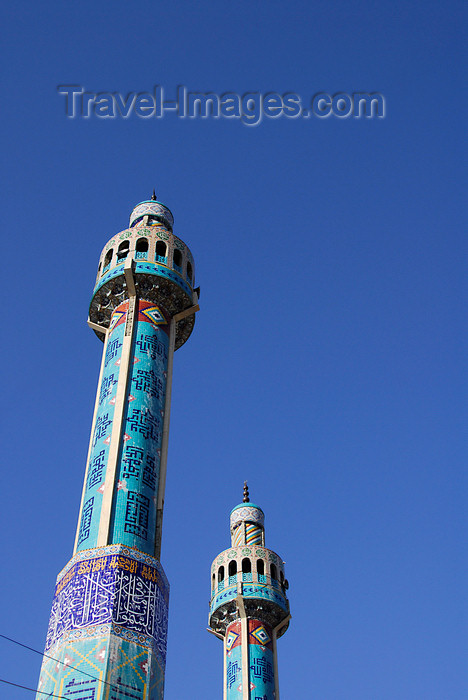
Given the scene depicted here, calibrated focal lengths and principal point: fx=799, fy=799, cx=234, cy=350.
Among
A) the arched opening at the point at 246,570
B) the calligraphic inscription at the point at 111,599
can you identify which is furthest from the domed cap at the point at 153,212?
the arched opening at the point at 246,570

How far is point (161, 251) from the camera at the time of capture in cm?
1917

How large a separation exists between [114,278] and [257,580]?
12.0m

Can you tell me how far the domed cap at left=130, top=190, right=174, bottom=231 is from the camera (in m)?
21.1

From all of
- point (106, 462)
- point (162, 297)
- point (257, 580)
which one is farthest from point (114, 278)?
point (257, 580)

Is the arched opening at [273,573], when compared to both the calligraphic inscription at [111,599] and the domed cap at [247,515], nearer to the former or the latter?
the domed cap at [247,515]

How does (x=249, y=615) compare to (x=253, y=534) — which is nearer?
(x=249, y=615)

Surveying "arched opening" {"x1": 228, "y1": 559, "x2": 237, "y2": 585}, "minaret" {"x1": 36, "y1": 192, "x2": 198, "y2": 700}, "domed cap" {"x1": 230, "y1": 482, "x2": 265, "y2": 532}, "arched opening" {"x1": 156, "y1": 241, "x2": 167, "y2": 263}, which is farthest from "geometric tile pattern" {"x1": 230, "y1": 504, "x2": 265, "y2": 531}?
"arched opening" {"x1": 156, "y1": 241, "x2": 167, "y2": 263}

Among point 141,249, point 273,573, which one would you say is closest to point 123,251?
point 141,249

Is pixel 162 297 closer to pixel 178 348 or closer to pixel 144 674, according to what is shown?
pixel 178 348

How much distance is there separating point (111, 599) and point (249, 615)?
13137 mm

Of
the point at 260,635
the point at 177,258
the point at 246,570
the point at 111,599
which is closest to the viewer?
the point at 111,599

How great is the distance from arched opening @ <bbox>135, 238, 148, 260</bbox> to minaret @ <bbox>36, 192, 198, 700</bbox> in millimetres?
38

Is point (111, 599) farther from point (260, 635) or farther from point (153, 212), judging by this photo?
point (260, 635)

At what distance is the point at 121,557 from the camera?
13852mm
